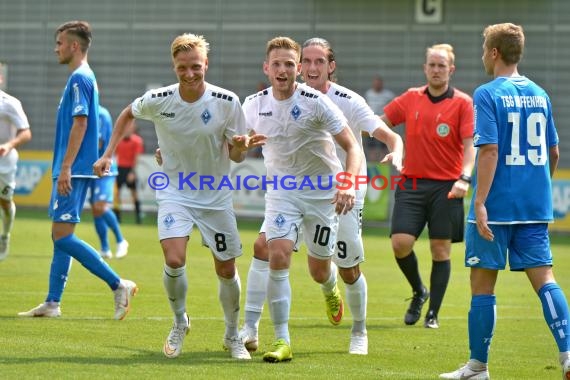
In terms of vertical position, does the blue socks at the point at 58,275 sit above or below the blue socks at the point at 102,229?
above

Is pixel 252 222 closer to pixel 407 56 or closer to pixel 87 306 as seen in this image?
pixel 407 56

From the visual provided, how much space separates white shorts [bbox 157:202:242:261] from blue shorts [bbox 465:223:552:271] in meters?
1.81

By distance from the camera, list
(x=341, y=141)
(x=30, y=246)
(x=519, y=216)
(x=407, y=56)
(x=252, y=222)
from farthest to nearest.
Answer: (x=407, y=56), (x=252, y=222), (x=30, y=246), (x=341, y=141), (x=519, y=216)

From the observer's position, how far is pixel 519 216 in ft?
24.5

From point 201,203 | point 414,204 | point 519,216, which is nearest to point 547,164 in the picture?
point 519,216

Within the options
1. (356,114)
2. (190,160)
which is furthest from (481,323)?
(356,114)

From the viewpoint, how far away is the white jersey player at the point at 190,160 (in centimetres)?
830

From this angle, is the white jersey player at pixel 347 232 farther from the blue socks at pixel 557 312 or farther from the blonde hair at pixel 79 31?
the blonde hair at pixel 79 31

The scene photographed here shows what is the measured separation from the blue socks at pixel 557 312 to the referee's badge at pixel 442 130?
386 cm

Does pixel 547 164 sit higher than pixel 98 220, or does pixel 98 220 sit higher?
pixel 547 164

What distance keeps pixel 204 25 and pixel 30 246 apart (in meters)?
13.1

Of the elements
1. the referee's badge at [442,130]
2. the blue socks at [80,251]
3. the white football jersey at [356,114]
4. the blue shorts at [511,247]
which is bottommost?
the blue socks at [80,251]

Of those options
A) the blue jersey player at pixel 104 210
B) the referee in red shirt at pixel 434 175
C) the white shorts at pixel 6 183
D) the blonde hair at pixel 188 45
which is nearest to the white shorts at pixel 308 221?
the blonde hair at pixel 188 45

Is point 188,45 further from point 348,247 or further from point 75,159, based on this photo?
point 75,159
